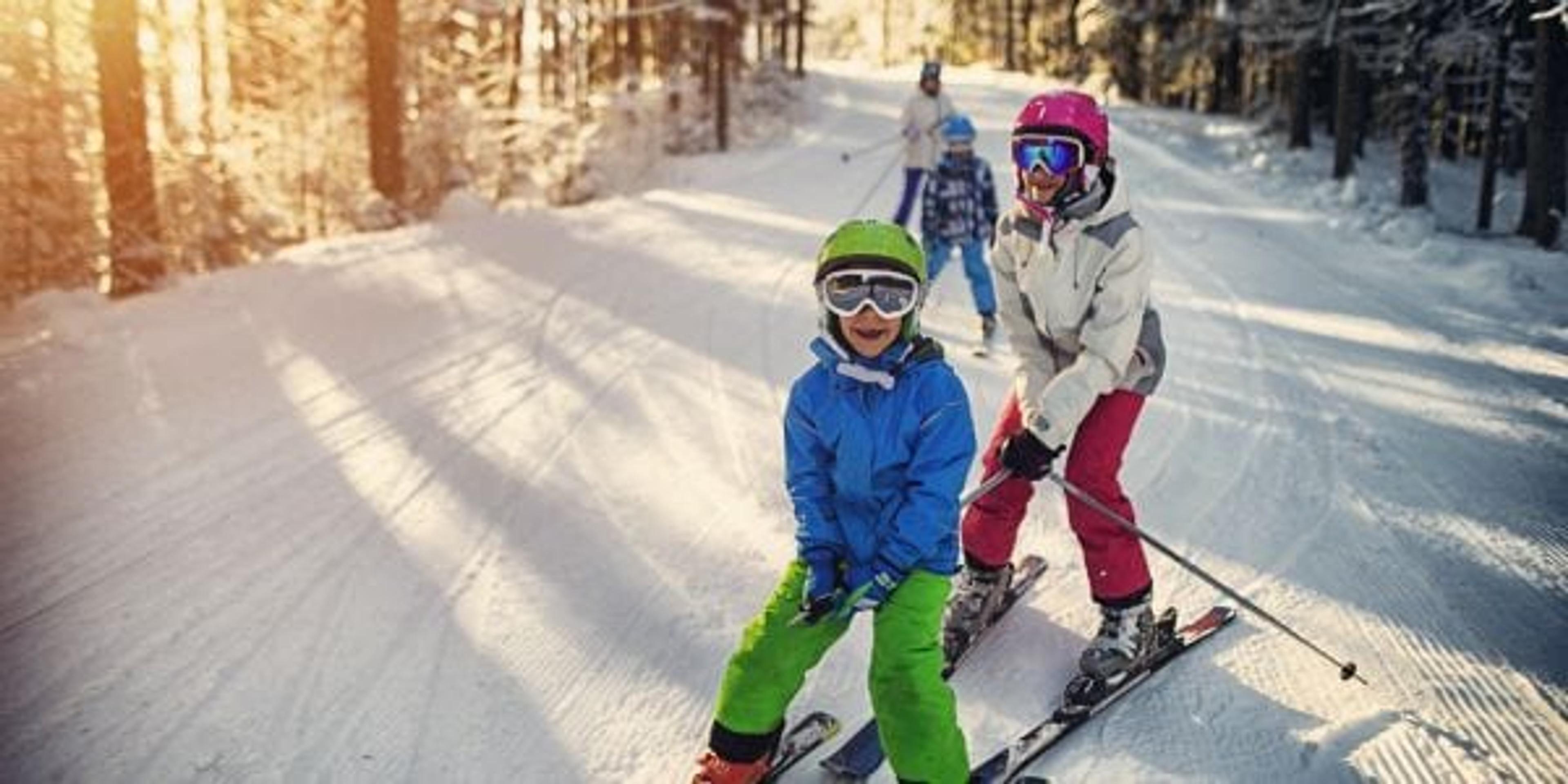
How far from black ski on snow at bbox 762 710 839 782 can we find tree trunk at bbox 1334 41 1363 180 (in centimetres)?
1786

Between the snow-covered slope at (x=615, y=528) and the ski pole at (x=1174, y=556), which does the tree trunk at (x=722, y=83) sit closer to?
the snow-covered slope at (x=615, y=528)

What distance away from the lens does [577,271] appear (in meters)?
11.3

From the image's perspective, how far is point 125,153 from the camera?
33.6 feet

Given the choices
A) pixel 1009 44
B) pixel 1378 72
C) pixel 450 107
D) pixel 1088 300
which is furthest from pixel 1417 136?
pixel 1009 44

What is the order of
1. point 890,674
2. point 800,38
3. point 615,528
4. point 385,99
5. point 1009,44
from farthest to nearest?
point 1009,44 < point 800,38 < point 385,99 < point 615,528 < point 890,674

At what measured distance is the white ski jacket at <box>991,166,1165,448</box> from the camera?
3896 mm

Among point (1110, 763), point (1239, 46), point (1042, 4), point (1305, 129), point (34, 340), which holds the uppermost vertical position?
point (1042, 4)

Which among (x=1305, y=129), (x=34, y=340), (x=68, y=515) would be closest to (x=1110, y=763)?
(x=68, y=515)

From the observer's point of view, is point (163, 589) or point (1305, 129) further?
point (1305, 129)

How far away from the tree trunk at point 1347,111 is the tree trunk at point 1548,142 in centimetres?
513

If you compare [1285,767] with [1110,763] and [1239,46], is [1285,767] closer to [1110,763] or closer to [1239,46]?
[1110,763]

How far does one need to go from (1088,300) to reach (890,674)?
1688mm

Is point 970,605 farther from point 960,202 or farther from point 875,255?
point 960,202

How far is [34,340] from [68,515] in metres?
3.65
